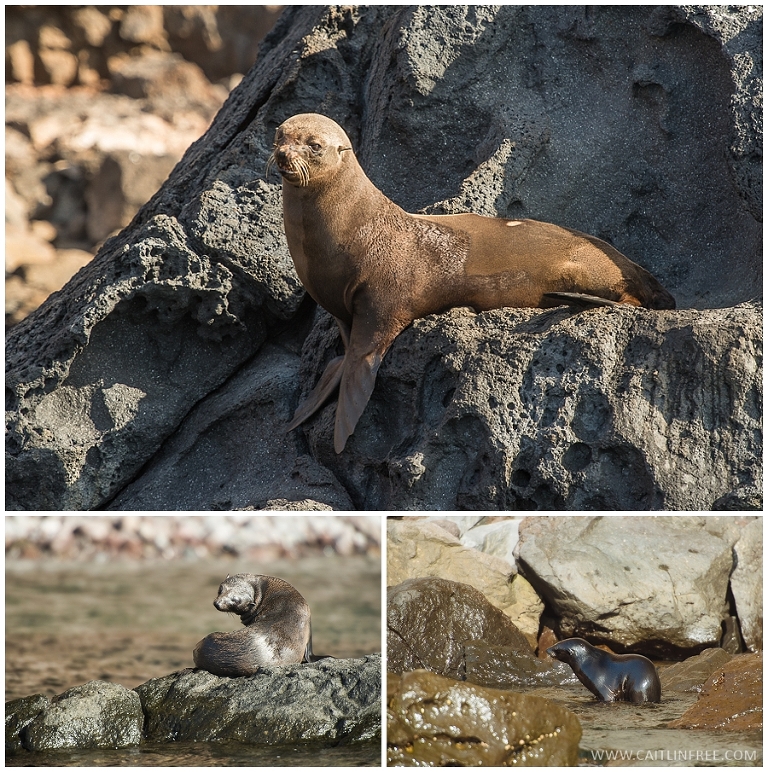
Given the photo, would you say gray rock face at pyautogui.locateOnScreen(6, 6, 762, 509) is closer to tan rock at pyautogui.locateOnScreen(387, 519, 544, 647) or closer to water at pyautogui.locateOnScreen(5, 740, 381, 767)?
tan rock at pyautogui.locateOnScreen(387, 519, 544, 647)

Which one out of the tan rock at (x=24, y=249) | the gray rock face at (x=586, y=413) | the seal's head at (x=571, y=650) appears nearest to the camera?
the seal's head at (x=571, y=650)

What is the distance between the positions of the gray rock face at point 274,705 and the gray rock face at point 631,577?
82 cm

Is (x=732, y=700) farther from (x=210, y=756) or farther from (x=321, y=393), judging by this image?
(x=321, y=393)

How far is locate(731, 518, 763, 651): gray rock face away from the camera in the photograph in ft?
13.0

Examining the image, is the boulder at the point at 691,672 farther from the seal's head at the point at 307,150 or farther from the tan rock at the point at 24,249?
the tan rock at the point at 24,249

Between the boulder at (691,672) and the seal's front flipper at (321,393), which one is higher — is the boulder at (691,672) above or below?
below

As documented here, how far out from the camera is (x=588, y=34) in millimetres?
6266

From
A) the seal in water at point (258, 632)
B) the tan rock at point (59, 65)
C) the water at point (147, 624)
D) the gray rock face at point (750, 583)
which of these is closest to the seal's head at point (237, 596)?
the seal in water at point (258, 632)

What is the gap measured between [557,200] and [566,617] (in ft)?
8.85

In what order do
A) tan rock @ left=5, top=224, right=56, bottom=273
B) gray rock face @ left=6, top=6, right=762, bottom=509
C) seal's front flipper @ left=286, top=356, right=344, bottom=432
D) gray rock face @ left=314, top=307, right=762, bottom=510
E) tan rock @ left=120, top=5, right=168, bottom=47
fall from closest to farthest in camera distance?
gray rock face @ left=314, top=307, right=762, bottom=510 → gray rock face @ left=6, top=6, right=762, bottom=509 → seal's front flipper @ left=286, top=356, right=344, bottom=432 → tan rock @ left=5, top=224, right=56, bottom=273 → tan rock @ left=120, top=5, right=168, bottom=47

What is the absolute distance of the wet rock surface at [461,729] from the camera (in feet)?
11.5

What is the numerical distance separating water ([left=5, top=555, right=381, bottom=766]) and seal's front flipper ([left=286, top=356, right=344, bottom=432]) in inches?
38.8

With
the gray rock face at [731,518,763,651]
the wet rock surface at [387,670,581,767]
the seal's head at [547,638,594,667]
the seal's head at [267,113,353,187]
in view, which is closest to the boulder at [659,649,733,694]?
the gray rock face at [731,518,763,651]

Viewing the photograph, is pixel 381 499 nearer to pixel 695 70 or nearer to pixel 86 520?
pixel 86 520
